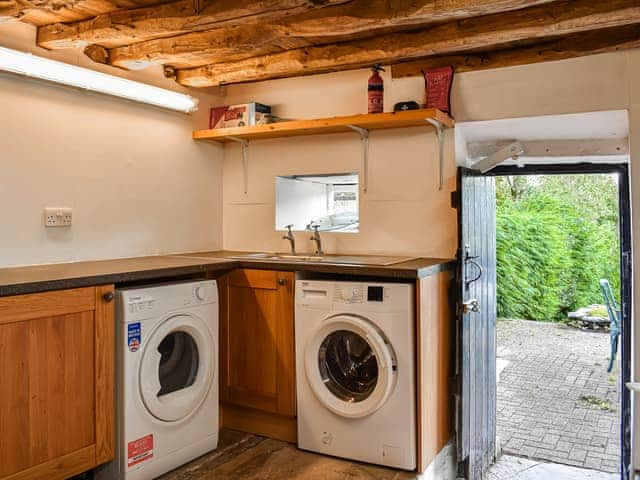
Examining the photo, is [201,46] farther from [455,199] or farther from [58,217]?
[455,199]

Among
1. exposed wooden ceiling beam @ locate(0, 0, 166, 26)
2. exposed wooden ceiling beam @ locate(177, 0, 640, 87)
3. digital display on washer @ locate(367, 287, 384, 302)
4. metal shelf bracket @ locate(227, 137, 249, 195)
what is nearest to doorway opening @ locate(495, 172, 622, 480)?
digital display on washer @ locate(367, 287, 384, 302)

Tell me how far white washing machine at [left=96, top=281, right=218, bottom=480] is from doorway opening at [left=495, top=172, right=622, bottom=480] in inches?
87.1

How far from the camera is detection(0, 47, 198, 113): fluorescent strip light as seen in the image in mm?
2471

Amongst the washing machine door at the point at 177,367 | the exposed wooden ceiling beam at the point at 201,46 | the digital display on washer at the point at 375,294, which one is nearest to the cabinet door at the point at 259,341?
the washing machine door at the point at 177,367

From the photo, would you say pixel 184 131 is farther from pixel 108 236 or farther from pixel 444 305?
pixel 444 305

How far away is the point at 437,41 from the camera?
2635 millimetres

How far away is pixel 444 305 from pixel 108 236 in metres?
1.89

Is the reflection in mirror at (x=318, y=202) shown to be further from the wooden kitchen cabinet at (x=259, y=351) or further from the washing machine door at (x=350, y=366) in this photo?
the washing machine door at (x=350, y=366)

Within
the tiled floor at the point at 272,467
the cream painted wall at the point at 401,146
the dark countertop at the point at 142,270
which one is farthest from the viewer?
the cream painted wall at the point at 401,146

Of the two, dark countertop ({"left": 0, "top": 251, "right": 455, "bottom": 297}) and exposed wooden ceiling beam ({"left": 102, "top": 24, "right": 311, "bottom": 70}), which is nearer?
dark countertop ({"left": 0, "top": 251, "right": 455, "bottom": 297})

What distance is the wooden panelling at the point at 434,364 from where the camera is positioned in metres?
2.51

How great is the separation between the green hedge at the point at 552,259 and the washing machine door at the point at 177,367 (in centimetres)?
515

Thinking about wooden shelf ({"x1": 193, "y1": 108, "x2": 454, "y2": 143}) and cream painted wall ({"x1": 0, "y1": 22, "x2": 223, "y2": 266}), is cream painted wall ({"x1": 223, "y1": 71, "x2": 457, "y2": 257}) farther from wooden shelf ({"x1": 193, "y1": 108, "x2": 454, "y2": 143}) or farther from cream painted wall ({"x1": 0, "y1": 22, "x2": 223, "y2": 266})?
cream painted wall ({"x1": 0, "y1": 22, "x2": 223, "y2": 266})

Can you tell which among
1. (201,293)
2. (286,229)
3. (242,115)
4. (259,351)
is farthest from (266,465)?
(242,115)
